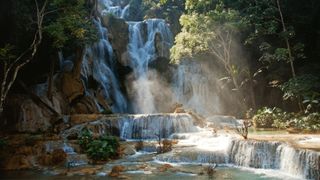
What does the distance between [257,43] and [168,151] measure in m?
15.1

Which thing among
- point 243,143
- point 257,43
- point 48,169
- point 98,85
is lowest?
point 48,169

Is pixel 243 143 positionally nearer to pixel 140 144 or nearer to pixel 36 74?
pixel 140 144

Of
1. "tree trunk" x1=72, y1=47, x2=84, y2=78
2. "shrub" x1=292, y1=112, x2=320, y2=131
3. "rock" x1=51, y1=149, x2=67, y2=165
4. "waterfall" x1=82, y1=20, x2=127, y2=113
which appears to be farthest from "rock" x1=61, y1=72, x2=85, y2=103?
"shrub" x1=292, y1=112, x2=320, y2=131

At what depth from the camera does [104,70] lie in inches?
1228

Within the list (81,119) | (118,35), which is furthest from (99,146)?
(118,35)

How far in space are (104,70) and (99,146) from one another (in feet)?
49.4

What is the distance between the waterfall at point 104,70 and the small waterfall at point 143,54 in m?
1.63

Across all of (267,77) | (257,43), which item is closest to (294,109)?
(267,77)

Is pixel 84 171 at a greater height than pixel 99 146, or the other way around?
pixel 99 146

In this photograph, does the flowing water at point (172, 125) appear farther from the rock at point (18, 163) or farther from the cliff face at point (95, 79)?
the rock at point (18, 163)

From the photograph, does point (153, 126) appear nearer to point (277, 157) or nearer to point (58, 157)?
point (58, 157)

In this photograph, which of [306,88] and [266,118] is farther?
[266,118]

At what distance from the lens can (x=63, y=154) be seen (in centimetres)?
1642

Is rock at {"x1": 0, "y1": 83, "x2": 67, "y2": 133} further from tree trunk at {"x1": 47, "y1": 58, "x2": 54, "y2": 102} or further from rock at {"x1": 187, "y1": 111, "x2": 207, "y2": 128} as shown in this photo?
rock at {"x1": 187, "y1": 111, "x2": 207, "y2": 128}
